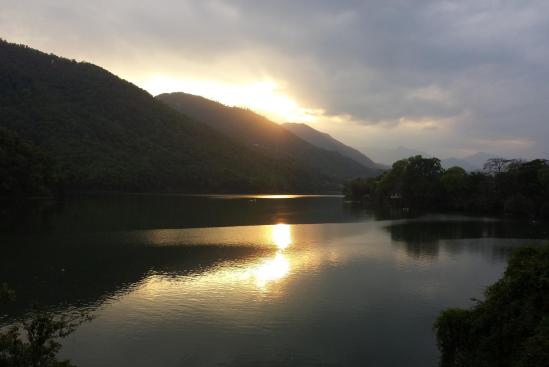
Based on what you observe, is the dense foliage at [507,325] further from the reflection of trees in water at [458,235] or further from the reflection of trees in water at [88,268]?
the reflection of trees in water at [458,235]

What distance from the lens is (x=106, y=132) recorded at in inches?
6122

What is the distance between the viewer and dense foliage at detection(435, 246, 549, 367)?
46.8ft

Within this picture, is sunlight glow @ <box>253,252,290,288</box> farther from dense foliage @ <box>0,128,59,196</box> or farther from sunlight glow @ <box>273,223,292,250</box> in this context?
dense foliage @ <box>0,128,59,196</box>

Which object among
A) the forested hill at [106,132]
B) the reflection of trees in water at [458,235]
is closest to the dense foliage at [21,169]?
the forested hill at [106,132]

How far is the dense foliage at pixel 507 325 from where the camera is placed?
46.8ft

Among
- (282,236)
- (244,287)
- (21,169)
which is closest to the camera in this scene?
(244,287)

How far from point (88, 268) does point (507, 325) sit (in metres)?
31.1

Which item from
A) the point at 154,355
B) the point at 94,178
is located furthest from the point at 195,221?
the point at 94,178

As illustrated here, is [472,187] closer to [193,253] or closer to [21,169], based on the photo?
[193,253]

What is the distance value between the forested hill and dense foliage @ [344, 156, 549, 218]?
7365cm

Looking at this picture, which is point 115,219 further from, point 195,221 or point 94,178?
point 94,178

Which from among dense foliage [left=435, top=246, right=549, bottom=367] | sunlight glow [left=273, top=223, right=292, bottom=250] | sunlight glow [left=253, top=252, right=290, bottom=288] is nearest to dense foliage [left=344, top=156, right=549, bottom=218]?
sunlight glow [left=273, top=223, right=292, bottom=250]

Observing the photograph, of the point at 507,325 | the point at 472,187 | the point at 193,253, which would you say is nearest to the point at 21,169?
the point at 193,253

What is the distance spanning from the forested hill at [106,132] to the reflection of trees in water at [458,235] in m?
86.4
